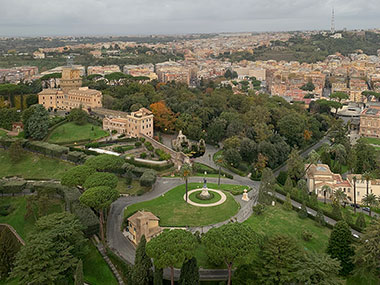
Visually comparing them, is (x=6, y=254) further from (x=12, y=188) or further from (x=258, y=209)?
(x=258, y=209)

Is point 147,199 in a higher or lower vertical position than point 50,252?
lower

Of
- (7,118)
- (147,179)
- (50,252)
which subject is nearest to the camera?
(50,252)

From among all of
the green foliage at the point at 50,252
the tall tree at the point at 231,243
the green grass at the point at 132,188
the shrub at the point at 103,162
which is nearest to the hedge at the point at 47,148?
the shrub at the point at 103,162

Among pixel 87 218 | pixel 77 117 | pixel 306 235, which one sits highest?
pixel 77 117

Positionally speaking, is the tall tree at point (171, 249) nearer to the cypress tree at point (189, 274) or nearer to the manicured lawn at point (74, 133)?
the cypress tree at point (189, 274)

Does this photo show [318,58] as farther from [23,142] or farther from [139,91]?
[23,142]

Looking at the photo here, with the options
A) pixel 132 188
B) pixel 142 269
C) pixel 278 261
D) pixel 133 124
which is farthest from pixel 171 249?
pixel 133 124

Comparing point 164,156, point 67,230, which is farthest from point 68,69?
point 67,230
